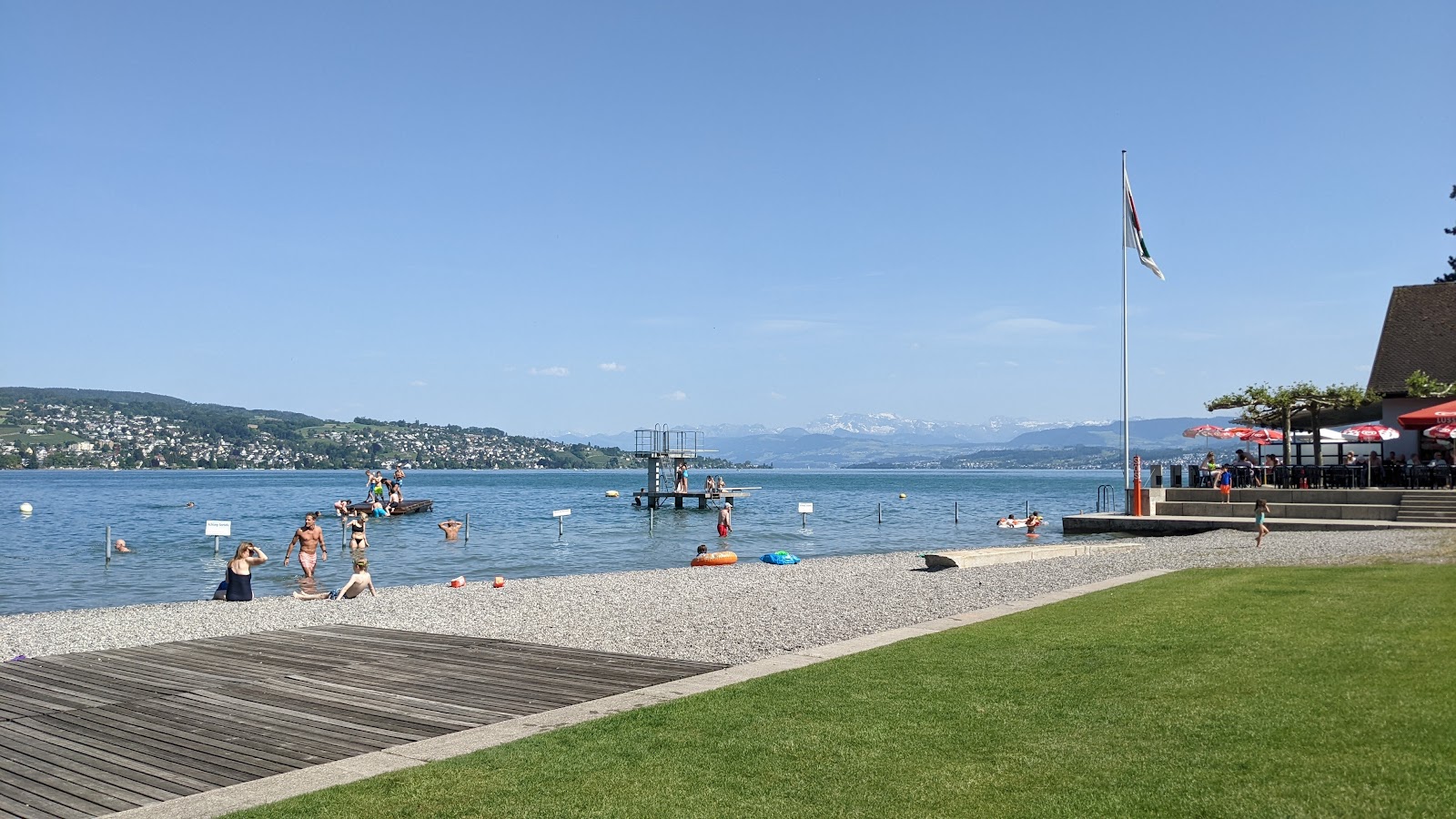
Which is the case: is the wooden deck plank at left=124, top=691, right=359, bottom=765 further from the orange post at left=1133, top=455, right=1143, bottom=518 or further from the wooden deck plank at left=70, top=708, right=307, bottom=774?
the orange post at left=1133, top=455, right=1143, bottom=518

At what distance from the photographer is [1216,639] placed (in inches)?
378

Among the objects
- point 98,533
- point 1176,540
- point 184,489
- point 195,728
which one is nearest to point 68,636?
→ point 195,728

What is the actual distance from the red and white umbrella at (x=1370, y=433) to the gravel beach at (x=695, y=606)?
7.76 m

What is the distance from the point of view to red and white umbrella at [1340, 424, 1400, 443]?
3114cm

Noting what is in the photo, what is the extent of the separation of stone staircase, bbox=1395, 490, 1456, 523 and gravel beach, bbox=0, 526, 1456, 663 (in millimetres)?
3927

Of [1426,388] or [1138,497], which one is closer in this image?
[1426,388]

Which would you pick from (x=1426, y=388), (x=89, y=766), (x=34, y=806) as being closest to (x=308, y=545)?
(x=89, y=766)

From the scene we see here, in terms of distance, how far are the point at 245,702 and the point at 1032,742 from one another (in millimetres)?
6256

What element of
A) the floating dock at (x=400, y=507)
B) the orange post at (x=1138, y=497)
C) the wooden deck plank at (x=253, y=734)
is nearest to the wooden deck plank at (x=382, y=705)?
the wooden deck plank at (x=253, y=734)

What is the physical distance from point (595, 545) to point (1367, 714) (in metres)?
38.2

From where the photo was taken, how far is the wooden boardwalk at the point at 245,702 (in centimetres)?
687

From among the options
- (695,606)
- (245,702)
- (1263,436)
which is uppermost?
(1263,436)

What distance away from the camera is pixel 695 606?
52.1ft

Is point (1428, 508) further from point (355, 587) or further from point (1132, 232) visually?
point (355, 587)
